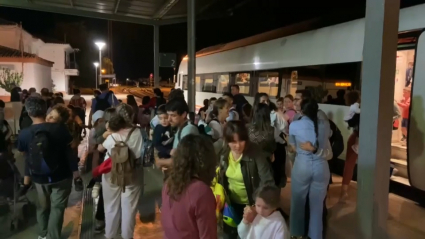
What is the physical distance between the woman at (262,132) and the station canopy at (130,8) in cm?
777

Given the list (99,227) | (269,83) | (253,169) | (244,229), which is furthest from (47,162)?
(269,83)

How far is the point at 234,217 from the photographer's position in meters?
3.40

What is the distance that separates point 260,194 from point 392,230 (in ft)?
10.5

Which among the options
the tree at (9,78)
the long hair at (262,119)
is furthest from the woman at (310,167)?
the tree at (9,78)

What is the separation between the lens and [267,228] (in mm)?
2705

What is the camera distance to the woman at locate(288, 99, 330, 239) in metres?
4.04

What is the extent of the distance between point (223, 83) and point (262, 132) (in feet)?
32.5

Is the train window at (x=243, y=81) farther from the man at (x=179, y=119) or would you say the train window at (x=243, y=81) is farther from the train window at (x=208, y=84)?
the man at (x=179, y=119)

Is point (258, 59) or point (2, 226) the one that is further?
point (258, 59)

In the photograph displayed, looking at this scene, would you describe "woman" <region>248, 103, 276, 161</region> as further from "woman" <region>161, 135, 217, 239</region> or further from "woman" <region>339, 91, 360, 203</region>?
"woman" <region>161, 135, 217, 239</region>

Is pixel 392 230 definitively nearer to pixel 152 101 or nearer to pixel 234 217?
pixel 234 217

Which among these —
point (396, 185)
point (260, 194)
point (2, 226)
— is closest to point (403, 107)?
point (396, 185)

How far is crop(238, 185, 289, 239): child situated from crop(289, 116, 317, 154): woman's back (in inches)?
57.3

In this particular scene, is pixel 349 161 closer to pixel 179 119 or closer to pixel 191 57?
pixel 179 119
